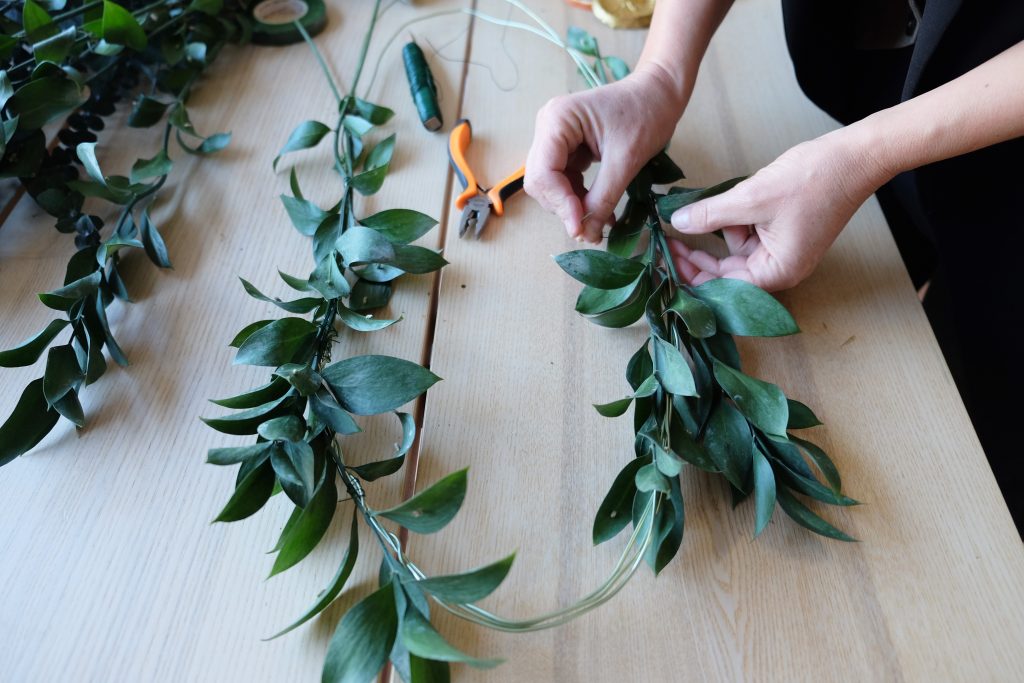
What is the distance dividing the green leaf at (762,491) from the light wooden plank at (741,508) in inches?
1.1

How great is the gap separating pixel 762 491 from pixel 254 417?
1.21 ft

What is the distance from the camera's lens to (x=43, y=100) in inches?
25.6

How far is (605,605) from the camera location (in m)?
0.46

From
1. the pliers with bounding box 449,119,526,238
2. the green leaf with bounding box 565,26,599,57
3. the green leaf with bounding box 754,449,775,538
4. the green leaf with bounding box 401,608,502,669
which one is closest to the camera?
the green leaf with bounding box 401,608,502,669

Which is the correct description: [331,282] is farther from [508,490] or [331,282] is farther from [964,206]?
[964,206]

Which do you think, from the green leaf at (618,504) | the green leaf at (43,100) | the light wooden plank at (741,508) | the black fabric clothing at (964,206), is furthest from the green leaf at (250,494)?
the black fabric clothing at (964,206)

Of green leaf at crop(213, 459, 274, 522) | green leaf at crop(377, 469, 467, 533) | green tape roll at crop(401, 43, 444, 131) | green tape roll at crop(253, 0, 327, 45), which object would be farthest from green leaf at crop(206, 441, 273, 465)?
green tape roll at crop(253, 0, 327, 45)

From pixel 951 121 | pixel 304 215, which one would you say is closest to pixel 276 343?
pixel 304 215

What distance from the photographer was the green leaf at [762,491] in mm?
466

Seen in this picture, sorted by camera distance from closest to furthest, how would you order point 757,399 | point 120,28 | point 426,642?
point 426,642
point 757,399
point 120,28

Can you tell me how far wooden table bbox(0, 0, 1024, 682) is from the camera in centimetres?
45

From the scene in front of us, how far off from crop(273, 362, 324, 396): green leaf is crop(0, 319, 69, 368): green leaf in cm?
21

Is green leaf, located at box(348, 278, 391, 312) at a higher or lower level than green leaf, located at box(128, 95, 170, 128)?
lower

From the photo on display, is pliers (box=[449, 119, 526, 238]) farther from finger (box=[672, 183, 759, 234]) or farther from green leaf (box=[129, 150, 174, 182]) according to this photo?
green leaf (box=[129, 150, 174, 182])
